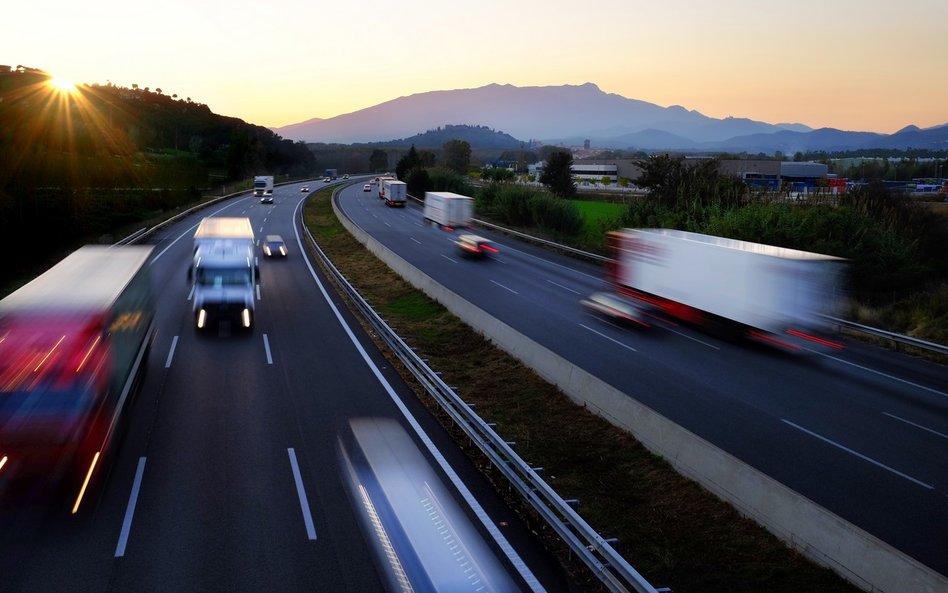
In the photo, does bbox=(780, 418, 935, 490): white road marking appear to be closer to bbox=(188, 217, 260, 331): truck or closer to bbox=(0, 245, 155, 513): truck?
bbox=(0, 245, 155, 513): truck

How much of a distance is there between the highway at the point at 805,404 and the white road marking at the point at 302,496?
831 centimetres

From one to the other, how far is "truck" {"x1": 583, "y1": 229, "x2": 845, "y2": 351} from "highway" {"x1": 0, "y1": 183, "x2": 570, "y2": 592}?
11.3m

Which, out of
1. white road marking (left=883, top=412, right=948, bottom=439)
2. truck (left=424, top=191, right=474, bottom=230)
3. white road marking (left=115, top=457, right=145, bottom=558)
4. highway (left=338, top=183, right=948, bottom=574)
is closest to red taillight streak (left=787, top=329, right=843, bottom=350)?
highway (left=338, top=183, right=948, bottom=574)

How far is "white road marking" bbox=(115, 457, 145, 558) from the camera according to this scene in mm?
9973

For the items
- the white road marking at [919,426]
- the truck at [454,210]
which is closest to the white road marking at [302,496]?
the white road marking at [919,426]

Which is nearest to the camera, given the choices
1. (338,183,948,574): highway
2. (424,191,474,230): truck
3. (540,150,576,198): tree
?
(338,183,948,574): highway

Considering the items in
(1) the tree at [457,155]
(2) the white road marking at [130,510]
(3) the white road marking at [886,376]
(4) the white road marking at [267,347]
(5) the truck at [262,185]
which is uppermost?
(1) the tree at [457,155]

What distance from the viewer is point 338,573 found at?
372 inches

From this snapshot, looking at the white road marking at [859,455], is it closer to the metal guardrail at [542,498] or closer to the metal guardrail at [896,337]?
the metal guardrail at [542,498]

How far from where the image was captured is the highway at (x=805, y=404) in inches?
475

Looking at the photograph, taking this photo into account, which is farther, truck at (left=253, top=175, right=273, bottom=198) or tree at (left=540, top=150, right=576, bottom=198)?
tree at (left=540, top=150, right=576, bottom=198)

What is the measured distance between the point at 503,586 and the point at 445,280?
1090 inches

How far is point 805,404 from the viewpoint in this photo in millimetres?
17266

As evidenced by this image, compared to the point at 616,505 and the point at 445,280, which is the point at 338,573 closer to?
the point at 616,505
